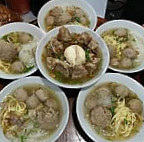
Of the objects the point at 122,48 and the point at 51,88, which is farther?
the point at 122,48

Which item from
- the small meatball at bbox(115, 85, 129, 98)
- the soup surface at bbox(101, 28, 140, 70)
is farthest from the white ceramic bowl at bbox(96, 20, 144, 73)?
the small meatball at bbox(115, 85, 129, 98)

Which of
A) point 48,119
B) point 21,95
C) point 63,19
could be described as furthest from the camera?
point 63,19

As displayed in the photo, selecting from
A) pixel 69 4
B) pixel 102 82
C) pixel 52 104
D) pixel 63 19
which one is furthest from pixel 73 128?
pixel 69 4

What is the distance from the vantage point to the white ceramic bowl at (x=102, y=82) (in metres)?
1.55

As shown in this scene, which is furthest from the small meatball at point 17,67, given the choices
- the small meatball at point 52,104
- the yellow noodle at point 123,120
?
the yellow noodle at point 123,120

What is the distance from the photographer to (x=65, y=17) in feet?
6.10

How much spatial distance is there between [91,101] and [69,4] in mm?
675

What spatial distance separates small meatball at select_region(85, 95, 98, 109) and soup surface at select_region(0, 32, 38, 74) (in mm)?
339

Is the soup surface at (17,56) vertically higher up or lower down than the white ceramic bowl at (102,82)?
higher up

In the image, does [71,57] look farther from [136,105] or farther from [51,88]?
[136,105]

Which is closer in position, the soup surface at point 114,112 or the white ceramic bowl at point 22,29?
the soup surface at point 114,112

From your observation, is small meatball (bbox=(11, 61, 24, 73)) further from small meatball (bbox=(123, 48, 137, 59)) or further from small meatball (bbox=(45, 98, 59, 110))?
small meatball (bbox=(123, 48, 137, 59))

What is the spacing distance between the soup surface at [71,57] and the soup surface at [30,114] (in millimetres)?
134

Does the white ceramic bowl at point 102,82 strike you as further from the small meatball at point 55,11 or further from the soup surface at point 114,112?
the small meatball at point 55,11
